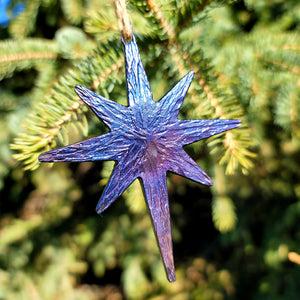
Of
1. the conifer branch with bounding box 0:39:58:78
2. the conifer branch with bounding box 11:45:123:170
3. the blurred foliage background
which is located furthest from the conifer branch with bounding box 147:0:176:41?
the conifer branch with bounding box 0:39:58:78

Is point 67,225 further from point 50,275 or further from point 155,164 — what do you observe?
point 155,164

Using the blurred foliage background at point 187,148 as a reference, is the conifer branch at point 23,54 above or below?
above

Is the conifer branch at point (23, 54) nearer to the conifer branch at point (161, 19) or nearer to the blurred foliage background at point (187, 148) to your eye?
the blurred foliage background at point (187, 148)

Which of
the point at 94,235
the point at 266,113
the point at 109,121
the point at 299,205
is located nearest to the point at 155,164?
the point at 109,121

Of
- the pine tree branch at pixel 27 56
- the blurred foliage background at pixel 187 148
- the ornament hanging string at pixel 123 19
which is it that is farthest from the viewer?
the pine tree branch at pixel 27 56

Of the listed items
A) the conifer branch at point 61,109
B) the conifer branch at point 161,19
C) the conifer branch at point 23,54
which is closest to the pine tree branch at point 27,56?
the conifer branch at point 23,54

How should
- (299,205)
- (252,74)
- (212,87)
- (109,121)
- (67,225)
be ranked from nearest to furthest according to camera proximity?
(109,121), (212,87), (252,74), (299,205), (67,225)

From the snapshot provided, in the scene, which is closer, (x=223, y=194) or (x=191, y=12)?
(x=191, y=12)

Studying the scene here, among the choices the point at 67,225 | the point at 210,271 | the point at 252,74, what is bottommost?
the point at 210,271
